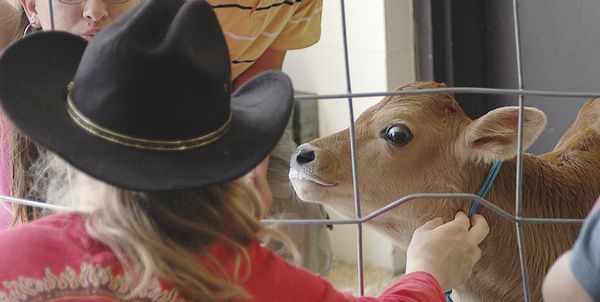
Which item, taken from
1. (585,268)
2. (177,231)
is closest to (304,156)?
(177,231)

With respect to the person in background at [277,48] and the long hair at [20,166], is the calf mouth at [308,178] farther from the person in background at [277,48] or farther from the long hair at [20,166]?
the long hair at [20,166]

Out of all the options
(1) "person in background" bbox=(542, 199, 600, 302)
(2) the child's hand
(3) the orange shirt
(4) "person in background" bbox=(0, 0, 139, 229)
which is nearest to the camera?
(1) "person in background" bbox=(542, 199, 600, 302)

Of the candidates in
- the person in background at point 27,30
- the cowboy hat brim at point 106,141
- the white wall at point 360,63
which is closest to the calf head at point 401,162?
the person in background at point 27,30

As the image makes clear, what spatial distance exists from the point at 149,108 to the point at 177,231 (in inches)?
5.1

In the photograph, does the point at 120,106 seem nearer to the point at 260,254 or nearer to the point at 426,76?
the point at 260,254

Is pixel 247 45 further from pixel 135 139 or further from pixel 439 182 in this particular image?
pixel 135 139

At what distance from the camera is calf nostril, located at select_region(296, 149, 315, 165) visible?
1.67 metres

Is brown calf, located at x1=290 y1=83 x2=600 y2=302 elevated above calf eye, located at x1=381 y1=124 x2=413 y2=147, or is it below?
below

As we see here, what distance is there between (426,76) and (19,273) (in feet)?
6.41

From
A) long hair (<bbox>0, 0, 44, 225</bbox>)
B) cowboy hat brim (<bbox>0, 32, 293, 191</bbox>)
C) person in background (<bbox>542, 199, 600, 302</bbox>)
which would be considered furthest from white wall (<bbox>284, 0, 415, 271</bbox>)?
person in background (<bbox>542, 199, 600, 302</bbox>)

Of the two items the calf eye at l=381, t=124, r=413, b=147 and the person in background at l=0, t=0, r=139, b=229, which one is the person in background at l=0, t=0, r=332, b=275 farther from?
the calf eye at l=381, t=124, r=413, b=147

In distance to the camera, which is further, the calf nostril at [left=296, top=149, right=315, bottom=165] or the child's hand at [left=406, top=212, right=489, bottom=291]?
the calf nostril at [left=296, top=149, right=315, bottom=165]

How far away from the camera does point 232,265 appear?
1018 millimetres

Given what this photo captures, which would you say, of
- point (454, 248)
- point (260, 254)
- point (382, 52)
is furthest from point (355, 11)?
point (260, 254)
